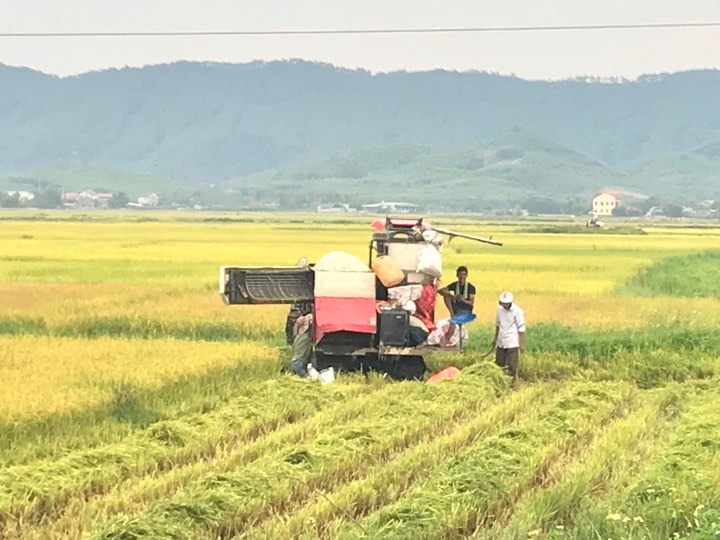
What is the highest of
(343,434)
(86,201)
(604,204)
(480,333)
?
(343,434)

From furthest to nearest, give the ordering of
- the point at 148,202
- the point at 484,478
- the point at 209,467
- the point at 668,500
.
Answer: the point at 148,202, the point at 209,467, the point at 484,478, the point at 668,500

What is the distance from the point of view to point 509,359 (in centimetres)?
1308

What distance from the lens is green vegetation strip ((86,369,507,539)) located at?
6.37 metres

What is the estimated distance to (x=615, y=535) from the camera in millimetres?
6004

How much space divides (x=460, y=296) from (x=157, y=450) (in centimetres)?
559

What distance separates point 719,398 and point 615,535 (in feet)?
18.8

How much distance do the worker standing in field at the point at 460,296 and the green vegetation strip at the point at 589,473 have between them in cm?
255

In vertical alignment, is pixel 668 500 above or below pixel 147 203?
above

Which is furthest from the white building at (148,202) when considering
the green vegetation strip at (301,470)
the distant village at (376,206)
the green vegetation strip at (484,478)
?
the green vegetation strip at (484,478)

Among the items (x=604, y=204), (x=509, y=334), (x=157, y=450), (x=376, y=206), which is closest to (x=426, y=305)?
(x=509, y=334)

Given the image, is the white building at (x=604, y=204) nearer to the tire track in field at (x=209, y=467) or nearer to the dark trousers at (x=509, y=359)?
the dark trousers at (x=509, y=359)

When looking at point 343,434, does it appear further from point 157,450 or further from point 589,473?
point 589,473

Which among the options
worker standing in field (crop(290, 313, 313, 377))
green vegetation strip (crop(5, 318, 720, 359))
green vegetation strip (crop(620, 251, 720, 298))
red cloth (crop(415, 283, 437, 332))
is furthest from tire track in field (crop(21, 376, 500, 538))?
green vegetation strip (crop(620, 251, 720, 298))

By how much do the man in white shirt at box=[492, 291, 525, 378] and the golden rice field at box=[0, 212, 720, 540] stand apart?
0.32 meters
